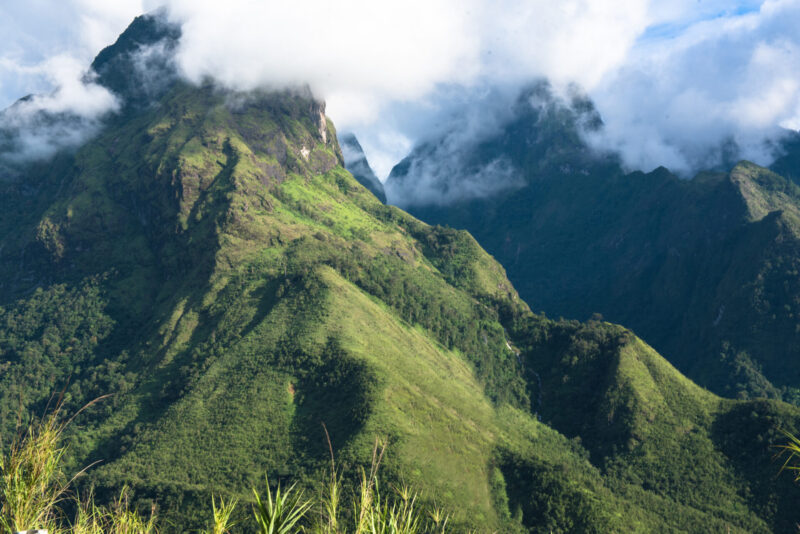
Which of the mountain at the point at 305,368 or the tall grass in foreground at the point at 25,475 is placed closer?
the tall grass in foreground at the point at 25,475

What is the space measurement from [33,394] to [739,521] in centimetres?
16587

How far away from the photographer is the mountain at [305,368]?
94438mm

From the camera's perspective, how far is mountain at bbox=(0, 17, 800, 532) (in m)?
94.4

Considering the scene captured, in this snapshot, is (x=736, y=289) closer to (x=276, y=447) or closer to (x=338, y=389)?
(x=338, y=389)

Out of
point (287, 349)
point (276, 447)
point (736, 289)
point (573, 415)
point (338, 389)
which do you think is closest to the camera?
point (276, 447)

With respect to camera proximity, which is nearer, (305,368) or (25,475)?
(25,475)

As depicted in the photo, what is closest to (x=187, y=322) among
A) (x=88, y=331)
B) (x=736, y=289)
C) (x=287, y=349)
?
(x=287, y=349)

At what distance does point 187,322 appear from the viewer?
128 meters

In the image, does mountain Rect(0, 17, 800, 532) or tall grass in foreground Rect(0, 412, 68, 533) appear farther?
mountain Rect(0, 17, 800, 532)

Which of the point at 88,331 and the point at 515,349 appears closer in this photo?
the point at 88,331

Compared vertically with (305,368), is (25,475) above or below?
below

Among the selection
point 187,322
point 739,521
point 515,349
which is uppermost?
point 515,349

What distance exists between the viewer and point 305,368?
11106 centimetres

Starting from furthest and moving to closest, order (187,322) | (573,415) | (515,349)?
(515,349) → (573,415) → (187,322)
